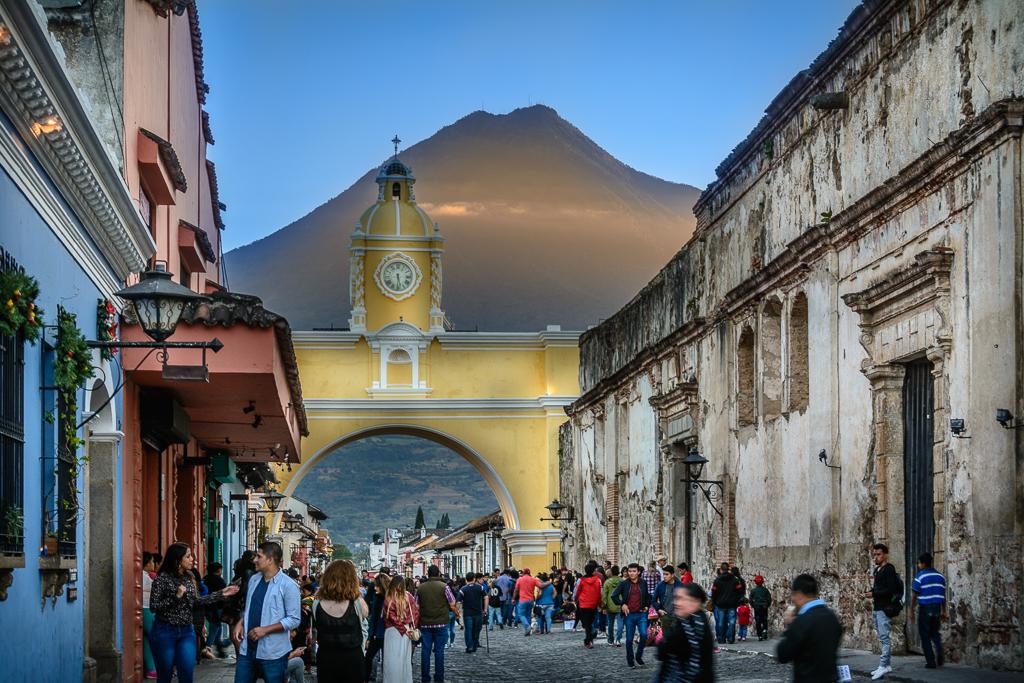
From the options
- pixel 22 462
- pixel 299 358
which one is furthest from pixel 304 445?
pixel 22 462

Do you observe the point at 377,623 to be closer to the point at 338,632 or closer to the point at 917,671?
the point at 338,632

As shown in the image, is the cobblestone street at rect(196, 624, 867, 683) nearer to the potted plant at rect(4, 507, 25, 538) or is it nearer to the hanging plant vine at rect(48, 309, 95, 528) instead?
the hanging plant vine at rect(48, 309, 95, 528)

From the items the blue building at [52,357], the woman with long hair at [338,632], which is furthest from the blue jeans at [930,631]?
the blue building at [52,357]

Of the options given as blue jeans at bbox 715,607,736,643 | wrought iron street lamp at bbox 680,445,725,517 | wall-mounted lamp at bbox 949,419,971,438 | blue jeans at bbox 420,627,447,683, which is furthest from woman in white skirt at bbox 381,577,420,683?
wrought iron street lamp at bbox 680,445,725,517

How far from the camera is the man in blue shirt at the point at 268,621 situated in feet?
28.4

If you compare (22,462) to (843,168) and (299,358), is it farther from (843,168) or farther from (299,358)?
(299,358)

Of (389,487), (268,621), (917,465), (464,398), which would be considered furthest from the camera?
(389,487)

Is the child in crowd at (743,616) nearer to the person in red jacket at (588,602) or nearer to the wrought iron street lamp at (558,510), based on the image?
the person in red jacket at (588,602)

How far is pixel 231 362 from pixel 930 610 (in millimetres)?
6860

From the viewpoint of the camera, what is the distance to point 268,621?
8664mm

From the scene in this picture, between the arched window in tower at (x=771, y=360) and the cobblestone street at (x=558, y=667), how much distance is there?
371 cm

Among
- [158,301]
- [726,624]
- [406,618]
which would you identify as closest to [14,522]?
[158,301]

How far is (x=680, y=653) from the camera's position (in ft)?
22.6

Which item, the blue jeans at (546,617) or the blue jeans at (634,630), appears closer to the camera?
the blue jeans at (634,630)
